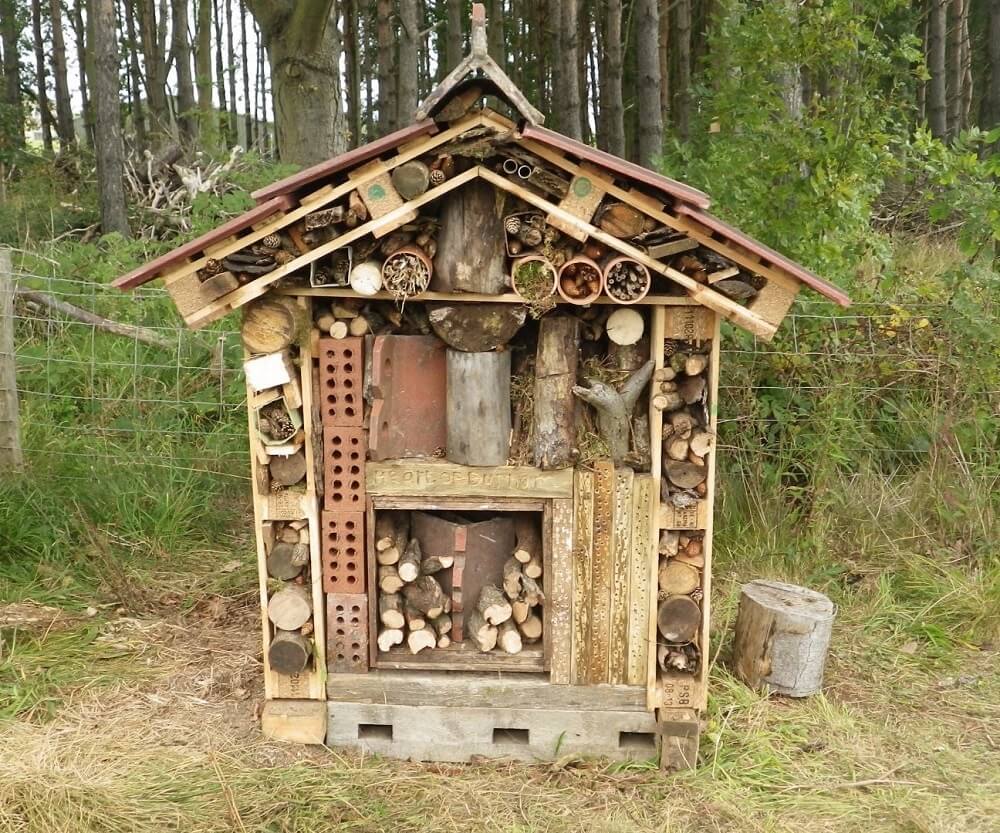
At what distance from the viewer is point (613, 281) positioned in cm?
348

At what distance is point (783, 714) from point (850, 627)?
102 cm

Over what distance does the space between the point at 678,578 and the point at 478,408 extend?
1121 millimetres

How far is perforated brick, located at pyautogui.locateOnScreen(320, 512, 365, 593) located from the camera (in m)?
3.81

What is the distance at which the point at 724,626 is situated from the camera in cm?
488

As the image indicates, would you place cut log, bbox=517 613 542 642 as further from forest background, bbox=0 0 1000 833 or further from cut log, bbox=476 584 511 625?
forest background, bbox=0 0 1000 833

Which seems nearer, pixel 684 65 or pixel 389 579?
pixel 389 579

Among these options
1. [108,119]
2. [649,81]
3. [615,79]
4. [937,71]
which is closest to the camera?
[649,81]

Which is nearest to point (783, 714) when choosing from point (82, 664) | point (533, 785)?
point (533, 785)

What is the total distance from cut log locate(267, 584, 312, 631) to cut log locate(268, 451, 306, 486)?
473 millimetres

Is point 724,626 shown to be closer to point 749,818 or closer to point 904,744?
point 904,744

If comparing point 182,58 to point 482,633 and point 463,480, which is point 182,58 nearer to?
point 463,480

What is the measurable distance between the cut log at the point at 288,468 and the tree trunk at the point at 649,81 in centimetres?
711

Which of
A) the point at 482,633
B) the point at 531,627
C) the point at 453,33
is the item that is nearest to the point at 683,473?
the point at 531,627

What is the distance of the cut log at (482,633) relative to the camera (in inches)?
158
